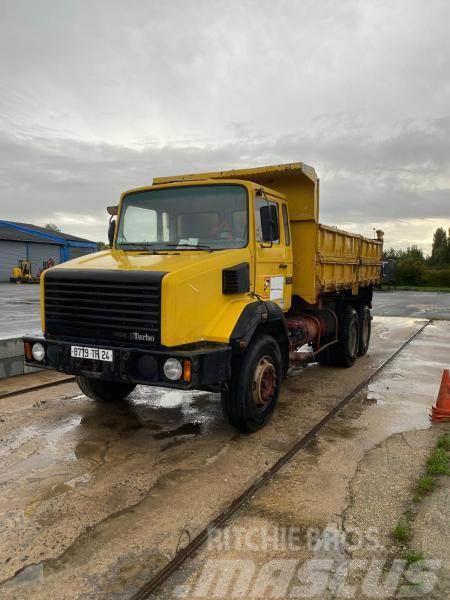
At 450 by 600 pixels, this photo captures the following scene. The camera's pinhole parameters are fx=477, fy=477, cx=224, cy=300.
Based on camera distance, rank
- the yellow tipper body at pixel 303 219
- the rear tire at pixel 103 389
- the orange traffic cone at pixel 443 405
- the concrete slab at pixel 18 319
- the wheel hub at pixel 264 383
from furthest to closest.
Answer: the concrete slab at pixel 18 319
the yellow tipper body at pixel 303 219
the rear tire at pixel 103 389
the orange traffic cone at pixel 443 405
the wheel hub at pixel 264 383

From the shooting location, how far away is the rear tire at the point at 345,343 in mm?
8586

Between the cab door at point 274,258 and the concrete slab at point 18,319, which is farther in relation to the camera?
the concrete slab at point 18,319

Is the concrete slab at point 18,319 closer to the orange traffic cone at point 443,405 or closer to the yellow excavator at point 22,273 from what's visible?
the orange traffic cone at point 443,405

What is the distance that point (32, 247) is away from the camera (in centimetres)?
3769

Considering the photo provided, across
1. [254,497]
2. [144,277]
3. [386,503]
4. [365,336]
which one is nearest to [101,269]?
[144,277]

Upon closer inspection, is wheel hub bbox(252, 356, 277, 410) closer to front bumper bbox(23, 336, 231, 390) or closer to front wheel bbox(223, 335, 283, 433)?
front wheel bbox(223, 335, 283, 433)

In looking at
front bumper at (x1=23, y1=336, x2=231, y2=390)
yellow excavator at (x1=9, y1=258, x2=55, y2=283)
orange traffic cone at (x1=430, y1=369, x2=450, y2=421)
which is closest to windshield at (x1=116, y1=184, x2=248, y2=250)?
front bumper at (x1=23, y1=336, x2=231, y2=390)

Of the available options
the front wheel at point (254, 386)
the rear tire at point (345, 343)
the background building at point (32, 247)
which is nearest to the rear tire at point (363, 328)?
the rear tire at point (345, 343)

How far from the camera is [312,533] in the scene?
330cm

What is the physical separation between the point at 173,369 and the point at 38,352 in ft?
5.35

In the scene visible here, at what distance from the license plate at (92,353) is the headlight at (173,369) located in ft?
1.87

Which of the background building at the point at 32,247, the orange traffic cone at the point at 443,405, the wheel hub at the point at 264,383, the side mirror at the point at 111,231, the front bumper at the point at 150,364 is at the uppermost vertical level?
the background building at the point at 32,247

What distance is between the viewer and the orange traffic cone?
18.7 ft

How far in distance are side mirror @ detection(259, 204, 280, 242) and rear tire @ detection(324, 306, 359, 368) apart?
3553 millimetres
